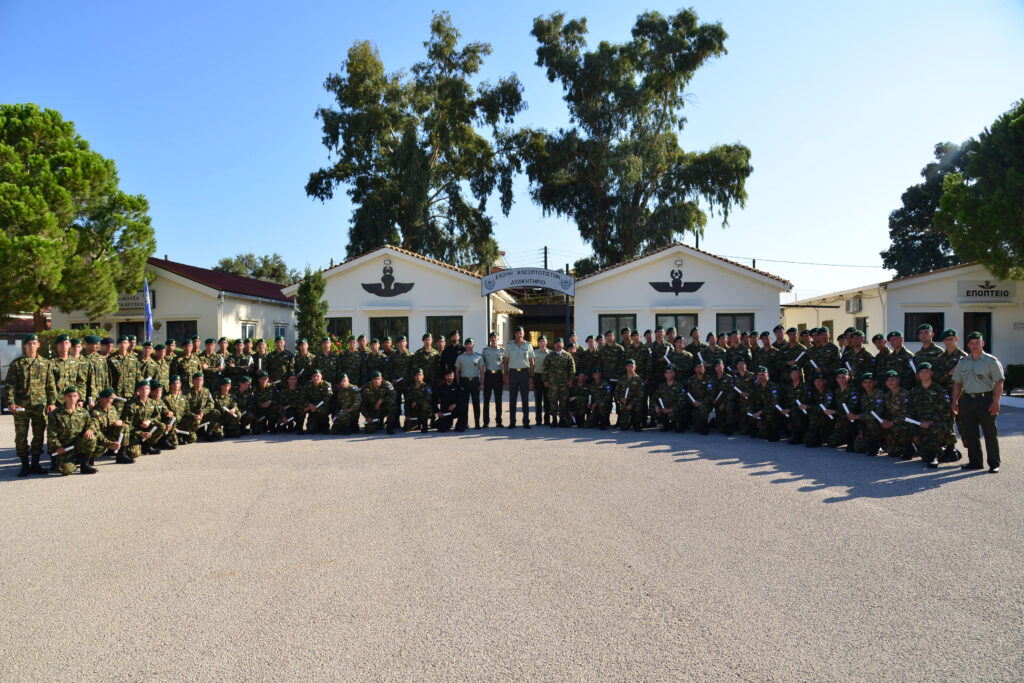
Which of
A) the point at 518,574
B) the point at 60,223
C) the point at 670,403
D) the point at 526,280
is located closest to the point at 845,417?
the point at 670,403

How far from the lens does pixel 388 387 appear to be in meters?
12.9

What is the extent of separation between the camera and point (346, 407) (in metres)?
12.7

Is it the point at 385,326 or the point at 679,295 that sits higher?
the point at 679,295

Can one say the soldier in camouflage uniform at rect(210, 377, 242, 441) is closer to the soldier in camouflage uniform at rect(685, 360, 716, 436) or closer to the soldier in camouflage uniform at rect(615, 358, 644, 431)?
the soldier in camouflage uniform at rect(615, 358, 644, 431)

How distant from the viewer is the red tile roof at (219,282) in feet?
81.1

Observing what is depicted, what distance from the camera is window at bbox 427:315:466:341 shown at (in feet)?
73.6

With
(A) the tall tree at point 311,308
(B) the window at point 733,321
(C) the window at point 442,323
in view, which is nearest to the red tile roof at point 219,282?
(A) the tall tree at point 311,308

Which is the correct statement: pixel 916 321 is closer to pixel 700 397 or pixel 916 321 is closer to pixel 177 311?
pixel 700 397

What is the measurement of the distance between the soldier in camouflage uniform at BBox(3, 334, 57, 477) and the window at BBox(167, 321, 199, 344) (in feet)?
53.8

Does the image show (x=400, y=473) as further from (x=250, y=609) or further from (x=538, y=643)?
(x=538, y=643)

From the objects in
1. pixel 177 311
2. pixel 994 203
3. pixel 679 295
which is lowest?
pixel 177 311

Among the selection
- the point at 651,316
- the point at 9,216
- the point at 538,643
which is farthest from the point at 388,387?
the point at 9,216

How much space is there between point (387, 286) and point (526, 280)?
17.5 feet

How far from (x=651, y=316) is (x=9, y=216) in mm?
19686
